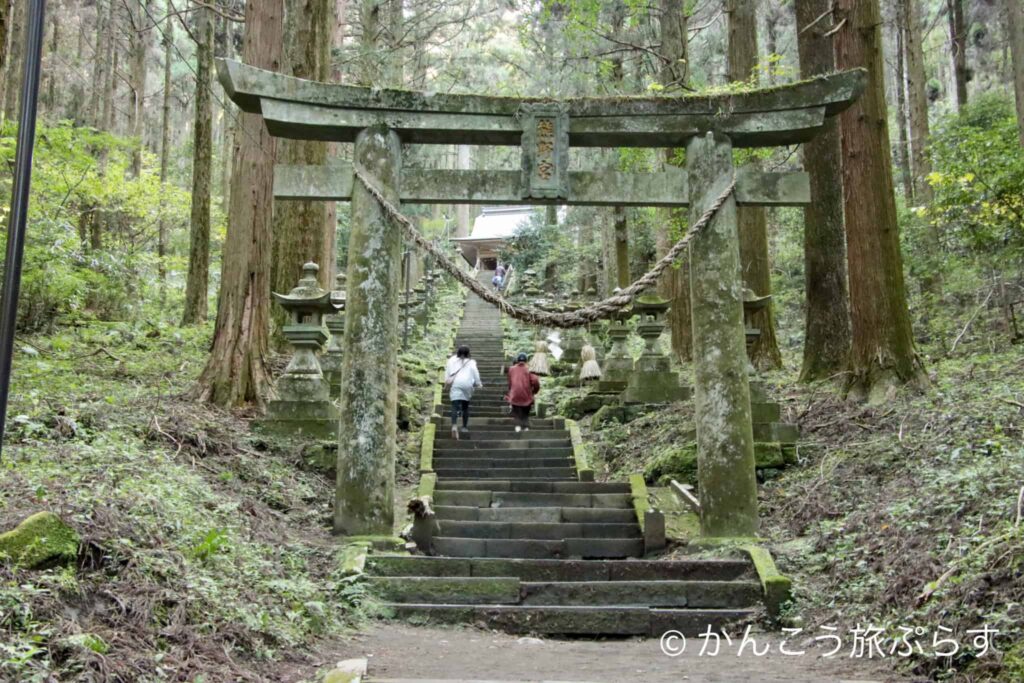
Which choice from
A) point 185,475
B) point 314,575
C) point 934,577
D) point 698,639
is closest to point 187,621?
point 314,575

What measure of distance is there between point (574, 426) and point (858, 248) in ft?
16.0

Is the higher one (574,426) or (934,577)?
(574,426)

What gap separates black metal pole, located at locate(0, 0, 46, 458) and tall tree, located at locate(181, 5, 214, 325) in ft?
43.1

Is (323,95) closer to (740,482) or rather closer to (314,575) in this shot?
(314,575)

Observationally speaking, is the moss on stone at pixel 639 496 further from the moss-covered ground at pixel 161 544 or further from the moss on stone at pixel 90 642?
the moss on stone at pixel 90 642

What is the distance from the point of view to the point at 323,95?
7.38m

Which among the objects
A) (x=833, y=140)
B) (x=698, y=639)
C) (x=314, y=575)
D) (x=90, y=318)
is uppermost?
(x=833, y=140)

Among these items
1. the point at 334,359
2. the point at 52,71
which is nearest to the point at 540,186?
the point at 334,359

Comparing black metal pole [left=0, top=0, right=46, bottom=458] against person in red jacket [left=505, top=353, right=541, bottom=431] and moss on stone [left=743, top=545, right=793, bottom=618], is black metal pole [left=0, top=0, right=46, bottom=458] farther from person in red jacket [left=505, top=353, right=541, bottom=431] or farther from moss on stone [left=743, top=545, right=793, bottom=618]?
person in red jacket [left=505, top=353, right=541, bottom=431]

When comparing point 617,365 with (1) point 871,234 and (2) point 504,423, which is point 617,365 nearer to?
(2) point 504,423

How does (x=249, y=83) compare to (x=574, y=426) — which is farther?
(x=574, y=426)

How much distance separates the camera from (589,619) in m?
6.07

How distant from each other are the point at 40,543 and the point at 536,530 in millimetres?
4971

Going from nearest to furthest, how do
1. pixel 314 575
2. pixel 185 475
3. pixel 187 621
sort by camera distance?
pixel 187 621, pixel 314 575, pixel 185 475
